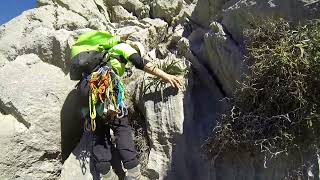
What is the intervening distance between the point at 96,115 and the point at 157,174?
115cm

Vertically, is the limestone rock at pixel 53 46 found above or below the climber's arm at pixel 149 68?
above

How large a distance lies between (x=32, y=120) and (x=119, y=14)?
17.1 feet

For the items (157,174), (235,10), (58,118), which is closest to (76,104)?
(58,118)

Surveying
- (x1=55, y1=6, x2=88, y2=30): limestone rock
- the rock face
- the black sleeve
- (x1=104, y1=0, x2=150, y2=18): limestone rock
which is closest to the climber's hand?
the rock face

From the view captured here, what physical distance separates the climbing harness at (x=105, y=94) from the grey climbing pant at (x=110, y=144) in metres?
0.21

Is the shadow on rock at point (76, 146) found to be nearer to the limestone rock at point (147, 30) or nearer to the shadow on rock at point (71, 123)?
the shadow on rock at point (71, 123)

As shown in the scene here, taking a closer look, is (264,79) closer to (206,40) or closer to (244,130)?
(244,130)

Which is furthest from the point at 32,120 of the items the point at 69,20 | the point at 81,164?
the point at 69,20

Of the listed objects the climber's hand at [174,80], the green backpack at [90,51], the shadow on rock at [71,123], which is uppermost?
the green backpack at [90,51]

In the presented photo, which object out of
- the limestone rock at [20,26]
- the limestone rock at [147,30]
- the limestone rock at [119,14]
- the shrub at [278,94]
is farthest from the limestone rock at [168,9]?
the shrub at [278,94]

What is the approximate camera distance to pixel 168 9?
420 inches

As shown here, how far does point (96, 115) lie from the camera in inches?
249

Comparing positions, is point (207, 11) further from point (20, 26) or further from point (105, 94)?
point (20, 26)

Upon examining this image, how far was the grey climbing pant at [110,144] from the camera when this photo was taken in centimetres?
622
